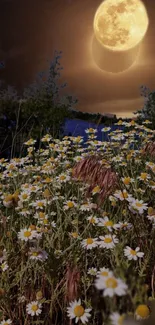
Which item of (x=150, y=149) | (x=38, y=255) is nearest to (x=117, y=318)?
(x=38, y=255)

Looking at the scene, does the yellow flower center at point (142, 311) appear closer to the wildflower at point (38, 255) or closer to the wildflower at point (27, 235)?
the wildflower at point (38, 255)

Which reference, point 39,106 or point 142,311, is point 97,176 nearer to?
point 142,311

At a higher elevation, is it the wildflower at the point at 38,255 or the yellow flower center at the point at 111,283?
the yellow flower center at the point at 111,283

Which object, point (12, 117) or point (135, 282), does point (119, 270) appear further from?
point (12, 117)

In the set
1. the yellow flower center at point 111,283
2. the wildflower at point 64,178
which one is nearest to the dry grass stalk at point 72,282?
the yellow flower center at point 111,283

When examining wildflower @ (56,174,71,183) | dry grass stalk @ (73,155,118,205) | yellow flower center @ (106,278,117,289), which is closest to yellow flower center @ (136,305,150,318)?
yellow flower center @ (106,278,117,289)

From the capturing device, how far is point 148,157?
175 inches

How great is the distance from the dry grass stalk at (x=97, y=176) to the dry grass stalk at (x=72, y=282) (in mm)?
717

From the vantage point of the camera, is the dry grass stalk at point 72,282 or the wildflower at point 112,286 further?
the dry grass stalk at point 72,282

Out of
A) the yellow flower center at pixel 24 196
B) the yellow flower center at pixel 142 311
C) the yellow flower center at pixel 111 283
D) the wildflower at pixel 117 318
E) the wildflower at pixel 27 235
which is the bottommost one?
the wildflower at pixel 27 235

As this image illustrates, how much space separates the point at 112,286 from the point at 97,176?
1.86 metres

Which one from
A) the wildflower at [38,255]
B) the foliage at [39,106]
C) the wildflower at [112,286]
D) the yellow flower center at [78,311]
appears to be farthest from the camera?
the foliage at [39,106]

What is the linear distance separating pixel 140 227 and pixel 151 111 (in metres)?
8.90

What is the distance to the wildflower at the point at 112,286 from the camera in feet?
3.18
